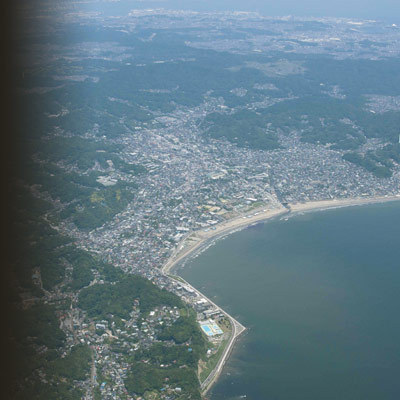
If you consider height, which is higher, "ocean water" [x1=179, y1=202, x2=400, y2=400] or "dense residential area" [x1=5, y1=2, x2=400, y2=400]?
"dense residential area" [x1=5, y1=2, x2=400, y2=400]

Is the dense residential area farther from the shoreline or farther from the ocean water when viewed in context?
the ocean water

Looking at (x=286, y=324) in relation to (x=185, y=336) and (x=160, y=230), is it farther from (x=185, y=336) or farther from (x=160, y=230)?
(x=160, y=230)

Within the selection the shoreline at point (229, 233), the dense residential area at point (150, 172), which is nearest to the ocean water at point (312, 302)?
the shoreline at point (229, 233)

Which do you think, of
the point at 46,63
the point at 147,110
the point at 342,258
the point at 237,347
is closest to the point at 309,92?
the point at 147,110

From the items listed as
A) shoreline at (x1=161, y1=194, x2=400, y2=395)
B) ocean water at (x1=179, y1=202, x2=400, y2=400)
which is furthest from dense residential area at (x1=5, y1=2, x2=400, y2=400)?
ocean water at (x1=179, y1=202, x2=400, y2=400)

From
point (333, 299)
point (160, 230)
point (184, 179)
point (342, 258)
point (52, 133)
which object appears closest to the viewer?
point (333, 299)

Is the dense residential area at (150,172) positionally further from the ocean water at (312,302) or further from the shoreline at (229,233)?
the ocean water at (312,302)

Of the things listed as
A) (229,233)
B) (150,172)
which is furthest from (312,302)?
(150,172)
